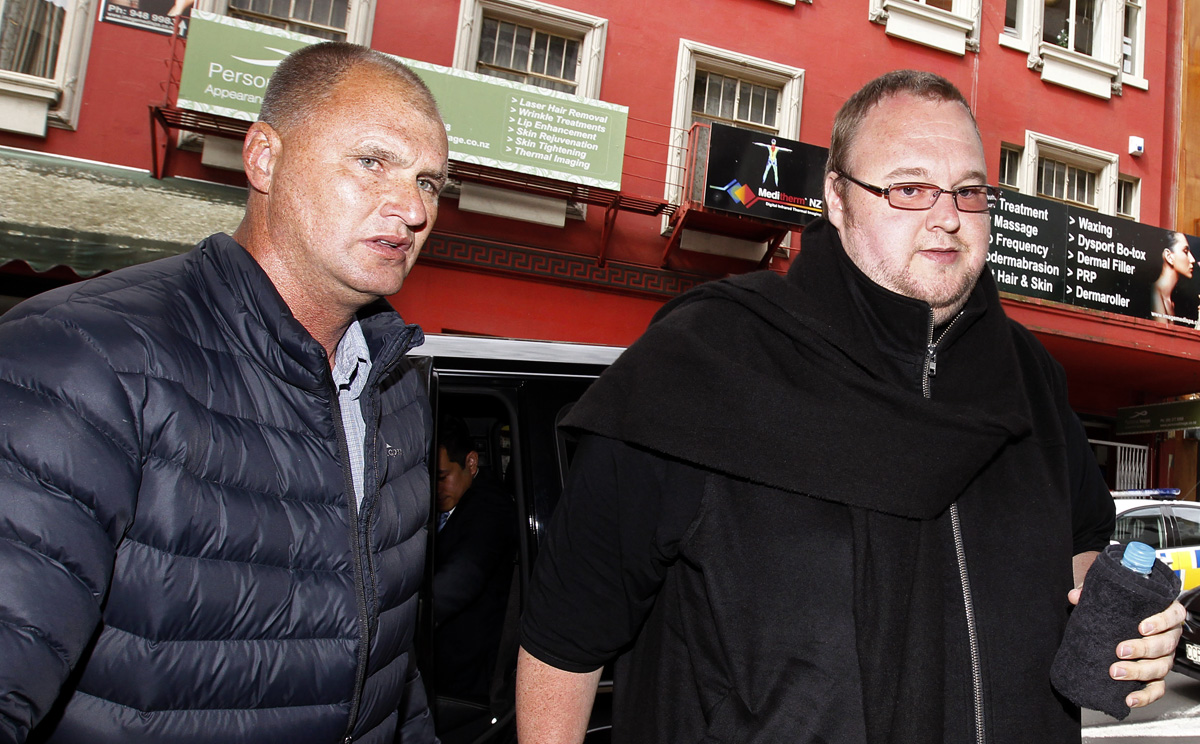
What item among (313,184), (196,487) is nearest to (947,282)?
(313,184)

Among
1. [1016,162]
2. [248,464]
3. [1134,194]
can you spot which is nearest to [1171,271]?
[1134,194]

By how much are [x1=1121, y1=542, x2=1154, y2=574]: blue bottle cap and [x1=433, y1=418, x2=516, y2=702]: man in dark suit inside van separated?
6.87 feet

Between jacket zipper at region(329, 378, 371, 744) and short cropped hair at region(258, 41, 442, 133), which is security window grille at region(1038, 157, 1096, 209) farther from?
jacket zipper at region(329, 378, 371, 744)

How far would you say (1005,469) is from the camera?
5.00ft

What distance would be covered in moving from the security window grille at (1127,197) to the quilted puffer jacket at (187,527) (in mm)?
15098

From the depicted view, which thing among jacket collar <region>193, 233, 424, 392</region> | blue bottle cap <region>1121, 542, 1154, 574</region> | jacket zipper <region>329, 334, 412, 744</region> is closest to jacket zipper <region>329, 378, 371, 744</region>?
jacket zipper <region>329, 334, 412, 744</region>

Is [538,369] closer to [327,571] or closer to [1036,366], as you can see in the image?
[327,571]

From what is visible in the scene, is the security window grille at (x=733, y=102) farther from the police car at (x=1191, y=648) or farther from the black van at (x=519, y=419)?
the black van at (x=519, y=419)

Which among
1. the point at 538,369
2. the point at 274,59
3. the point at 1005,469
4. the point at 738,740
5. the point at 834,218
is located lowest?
the point at 738,740

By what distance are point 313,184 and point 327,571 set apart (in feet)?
→ 2.49

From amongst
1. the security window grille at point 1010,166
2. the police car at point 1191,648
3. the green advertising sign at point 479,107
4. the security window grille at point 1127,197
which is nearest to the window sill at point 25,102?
the green advertising sign at point 479,107

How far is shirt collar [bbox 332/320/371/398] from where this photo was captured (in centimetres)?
175

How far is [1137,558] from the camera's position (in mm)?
1292

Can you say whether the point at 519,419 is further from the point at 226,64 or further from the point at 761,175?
the point at 761,175
